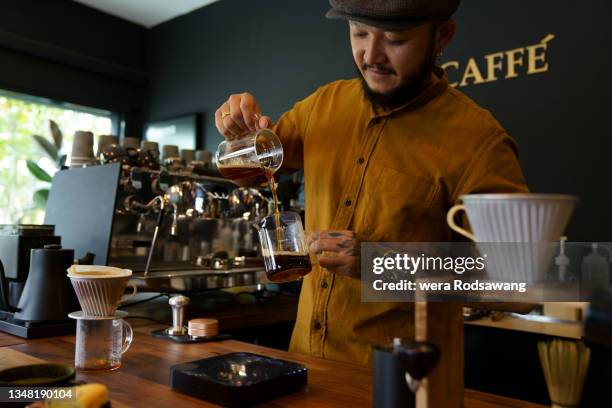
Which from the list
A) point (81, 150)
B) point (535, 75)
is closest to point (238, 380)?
point (81, 150)

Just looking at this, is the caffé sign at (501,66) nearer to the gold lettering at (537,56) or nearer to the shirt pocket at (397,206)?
the gold lettering at (537,56)

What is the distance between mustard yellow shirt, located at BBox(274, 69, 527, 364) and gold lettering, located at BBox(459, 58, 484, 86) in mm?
1450

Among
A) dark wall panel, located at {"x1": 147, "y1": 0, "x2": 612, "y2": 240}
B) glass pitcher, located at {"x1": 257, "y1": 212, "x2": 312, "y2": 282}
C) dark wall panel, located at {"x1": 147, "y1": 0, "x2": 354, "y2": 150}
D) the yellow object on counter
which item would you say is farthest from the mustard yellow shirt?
dark wall panel, located at {"x1": 147, "y1": 0, "x2": 354, "y2": 150}

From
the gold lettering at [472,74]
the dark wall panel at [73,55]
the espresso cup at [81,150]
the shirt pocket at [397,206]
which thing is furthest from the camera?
the dark wall panel at [73,55]

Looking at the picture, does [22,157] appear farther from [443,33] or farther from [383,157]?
[443,33]

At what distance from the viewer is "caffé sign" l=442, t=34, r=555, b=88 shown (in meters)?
2.61

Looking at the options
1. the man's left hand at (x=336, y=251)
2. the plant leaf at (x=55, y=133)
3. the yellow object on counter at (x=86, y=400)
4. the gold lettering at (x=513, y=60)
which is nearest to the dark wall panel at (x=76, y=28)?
the plant leaf at (x=55, y=133)

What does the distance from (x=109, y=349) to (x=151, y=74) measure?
439cm

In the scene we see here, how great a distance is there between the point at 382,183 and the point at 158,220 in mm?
1125

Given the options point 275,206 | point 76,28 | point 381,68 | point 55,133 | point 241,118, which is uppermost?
point 76,28

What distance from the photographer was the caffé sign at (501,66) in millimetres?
2609

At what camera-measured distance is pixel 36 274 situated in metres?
1.50

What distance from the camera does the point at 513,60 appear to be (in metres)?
2.71

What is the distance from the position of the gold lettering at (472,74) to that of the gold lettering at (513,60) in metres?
0.16
